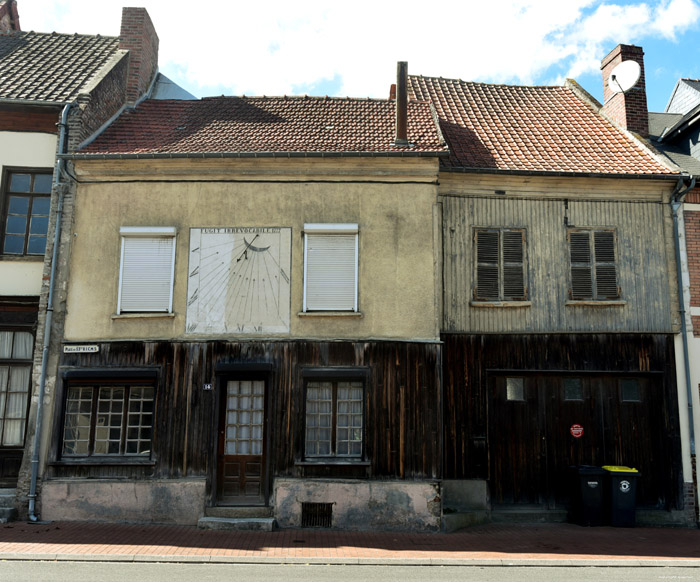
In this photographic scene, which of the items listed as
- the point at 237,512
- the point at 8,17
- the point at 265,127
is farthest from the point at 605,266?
the point at 8,17

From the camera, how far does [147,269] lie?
Result: 39.9 feet

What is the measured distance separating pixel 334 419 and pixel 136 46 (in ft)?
34.7

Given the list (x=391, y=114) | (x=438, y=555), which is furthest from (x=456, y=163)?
(x=438, y=555)

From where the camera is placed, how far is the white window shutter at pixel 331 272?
11.9 m

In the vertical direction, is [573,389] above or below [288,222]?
below

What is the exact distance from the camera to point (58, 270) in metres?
12.1

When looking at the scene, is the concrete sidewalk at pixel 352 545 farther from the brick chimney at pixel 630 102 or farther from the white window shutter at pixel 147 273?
the brick chimney at pixel 630 102

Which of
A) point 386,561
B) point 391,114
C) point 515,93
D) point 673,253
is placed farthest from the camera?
point 515,93

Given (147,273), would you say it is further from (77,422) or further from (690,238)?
(690,238)

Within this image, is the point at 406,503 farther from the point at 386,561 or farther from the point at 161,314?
the point at 161,314

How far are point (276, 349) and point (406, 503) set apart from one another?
3.64 meters

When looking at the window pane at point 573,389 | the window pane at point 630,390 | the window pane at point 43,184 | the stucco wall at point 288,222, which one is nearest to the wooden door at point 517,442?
the window pane at point 573,389

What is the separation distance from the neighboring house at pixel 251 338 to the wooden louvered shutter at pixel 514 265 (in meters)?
1.86

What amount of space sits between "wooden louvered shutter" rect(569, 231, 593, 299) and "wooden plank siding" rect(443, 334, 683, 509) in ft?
3.06
